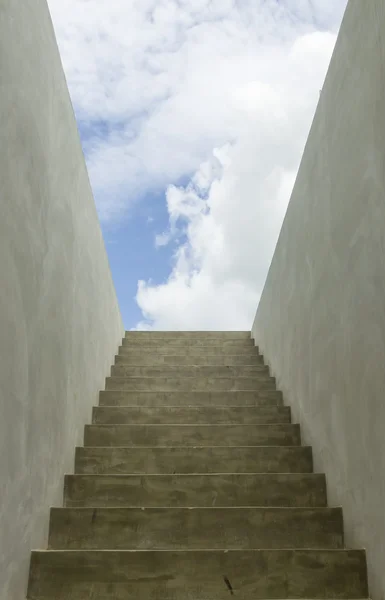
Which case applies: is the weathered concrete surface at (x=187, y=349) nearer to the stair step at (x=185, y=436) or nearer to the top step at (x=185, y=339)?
the top step at (x=185, y=339)

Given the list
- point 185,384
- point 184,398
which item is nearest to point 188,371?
point 185,384

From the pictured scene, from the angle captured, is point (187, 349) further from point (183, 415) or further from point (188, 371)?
point (183, 415)

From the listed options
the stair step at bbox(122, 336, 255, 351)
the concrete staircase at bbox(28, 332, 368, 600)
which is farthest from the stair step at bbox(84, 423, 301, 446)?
the stair step at bbox(122, 336, 255, 351)

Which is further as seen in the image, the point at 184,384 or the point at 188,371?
the point at 188,371

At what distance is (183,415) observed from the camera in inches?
150

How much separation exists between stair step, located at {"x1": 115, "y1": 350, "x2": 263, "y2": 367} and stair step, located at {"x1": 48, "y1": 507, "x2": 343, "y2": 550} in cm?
268

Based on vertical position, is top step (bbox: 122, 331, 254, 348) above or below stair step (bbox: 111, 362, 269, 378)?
above

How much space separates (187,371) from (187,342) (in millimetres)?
1437

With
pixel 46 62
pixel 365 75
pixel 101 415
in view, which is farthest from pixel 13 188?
pixel 101 415

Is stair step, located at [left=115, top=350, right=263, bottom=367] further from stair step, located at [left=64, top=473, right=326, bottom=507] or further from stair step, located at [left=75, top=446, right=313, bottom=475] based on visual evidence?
stair step, located at [left=64, top=473, right=326, bottom=507]

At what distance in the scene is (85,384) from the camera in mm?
3547

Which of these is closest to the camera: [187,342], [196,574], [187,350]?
[196,574]

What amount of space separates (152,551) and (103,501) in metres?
0.65

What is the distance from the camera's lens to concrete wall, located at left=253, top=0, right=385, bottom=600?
202 cm
